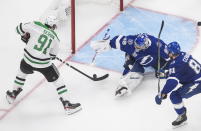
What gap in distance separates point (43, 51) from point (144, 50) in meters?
1.10

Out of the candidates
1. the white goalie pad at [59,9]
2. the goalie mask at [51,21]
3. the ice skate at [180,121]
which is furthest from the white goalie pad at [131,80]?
A: the white goalie pad at [59,9]

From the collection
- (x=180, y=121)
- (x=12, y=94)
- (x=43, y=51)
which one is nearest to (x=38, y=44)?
(x=43, y=51)

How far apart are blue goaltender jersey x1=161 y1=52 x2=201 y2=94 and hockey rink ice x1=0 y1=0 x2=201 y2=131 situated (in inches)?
21.4

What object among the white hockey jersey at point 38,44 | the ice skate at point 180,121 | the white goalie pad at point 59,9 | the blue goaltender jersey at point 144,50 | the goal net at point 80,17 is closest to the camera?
the ice skate at point 180,121

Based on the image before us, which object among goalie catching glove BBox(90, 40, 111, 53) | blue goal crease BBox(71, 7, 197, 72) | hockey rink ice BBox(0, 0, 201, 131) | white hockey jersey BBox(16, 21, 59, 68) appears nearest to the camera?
white hockey jersey BBox(16, 21, 59, 68)

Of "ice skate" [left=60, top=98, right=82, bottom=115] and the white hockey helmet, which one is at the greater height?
the white hockey helmet

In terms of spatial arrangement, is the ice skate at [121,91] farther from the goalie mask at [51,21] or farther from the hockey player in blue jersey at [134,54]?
the goalie mask at [51,21]

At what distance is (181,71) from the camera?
4773 mm

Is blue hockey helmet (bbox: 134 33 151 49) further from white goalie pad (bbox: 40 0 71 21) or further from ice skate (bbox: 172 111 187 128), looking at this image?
white goalie pad (bbox: 40 0 71 21)

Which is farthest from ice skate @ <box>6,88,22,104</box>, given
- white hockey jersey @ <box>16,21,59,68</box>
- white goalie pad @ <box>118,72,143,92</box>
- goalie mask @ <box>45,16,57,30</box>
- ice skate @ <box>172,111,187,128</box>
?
ice skate @ <box>172,111,187,128</box>

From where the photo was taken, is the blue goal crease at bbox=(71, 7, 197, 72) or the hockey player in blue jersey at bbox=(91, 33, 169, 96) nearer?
the hockey player in blue jersey at bbox=(91, 33, 169, 96)

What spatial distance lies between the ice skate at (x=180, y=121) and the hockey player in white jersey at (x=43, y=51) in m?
1.00

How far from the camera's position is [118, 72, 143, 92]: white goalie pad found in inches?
219

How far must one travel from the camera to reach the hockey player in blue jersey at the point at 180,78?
187 inches
